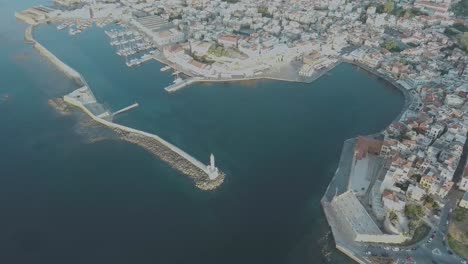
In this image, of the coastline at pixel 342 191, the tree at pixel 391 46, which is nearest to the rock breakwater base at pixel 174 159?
the coastline at pixel 342 191

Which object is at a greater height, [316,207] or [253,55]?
[253,55]

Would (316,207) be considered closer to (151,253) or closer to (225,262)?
(225,262)

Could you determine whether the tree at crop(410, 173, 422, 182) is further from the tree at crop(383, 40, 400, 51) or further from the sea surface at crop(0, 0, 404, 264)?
the tree at crop(383, 40, 400, 51)

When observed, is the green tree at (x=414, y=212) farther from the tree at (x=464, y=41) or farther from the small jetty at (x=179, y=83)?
the tree at (x=464, y=41)

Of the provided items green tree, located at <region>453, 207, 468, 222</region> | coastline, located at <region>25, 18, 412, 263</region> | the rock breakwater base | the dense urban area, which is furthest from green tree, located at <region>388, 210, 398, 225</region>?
the rock breakwater base

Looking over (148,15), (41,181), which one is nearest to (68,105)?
(41,181)

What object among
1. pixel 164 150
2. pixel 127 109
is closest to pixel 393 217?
pixel 164 150
